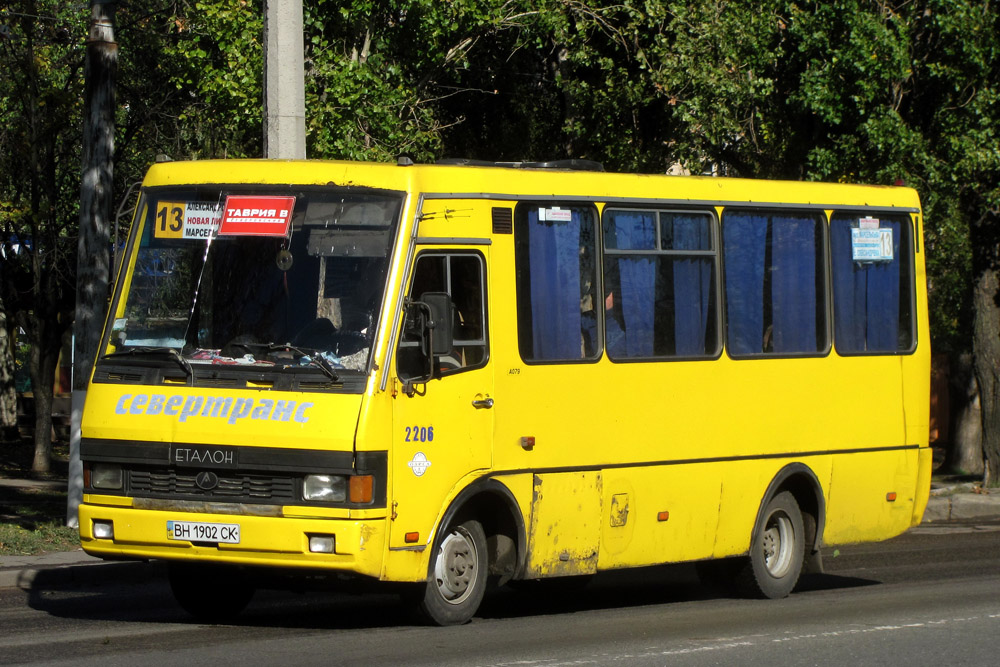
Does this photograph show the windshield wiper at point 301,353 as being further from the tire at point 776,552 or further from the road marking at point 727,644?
the tire at point 776,552

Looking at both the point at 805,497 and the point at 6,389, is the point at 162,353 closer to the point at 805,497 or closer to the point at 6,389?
the point at 805,497

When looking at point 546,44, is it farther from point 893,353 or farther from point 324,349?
point 324,349

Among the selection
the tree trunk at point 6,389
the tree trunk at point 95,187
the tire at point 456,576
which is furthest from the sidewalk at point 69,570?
the tree trunk at point 6,389

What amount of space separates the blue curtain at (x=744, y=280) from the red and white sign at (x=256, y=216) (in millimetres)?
3694

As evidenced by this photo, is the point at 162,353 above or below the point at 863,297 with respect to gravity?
below

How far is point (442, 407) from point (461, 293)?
78 centimetres

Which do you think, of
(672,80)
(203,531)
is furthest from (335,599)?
(672,80)

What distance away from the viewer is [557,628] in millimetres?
9461

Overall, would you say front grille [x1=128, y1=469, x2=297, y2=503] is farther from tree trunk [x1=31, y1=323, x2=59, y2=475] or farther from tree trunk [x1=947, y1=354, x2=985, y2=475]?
tree trunk [x1=947, y1=354, x2=985, y2=475]

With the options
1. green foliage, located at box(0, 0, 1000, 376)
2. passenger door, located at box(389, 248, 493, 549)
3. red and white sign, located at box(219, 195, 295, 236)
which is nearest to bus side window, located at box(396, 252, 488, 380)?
passenger door, located at box(389, 248, 493, 549)

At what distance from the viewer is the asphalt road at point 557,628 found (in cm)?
810

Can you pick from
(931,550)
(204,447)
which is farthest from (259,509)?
(931,550)

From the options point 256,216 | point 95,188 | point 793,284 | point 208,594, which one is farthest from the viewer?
point 95,188

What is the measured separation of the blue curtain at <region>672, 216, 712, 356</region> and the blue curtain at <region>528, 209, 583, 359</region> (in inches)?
40.4
